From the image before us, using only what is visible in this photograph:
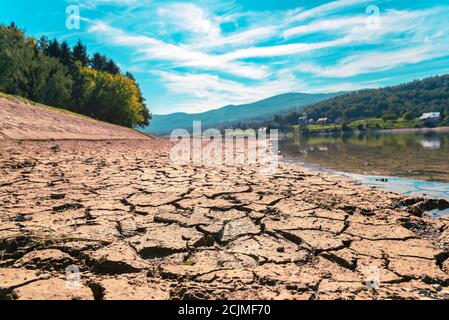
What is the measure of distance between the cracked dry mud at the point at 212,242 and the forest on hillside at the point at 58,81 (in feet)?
96.2

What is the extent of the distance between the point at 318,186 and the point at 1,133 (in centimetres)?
924

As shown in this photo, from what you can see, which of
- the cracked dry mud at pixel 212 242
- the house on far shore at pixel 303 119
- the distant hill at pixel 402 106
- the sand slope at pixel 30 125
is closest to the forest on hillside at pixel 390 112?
the distant hill at pixel 402 106

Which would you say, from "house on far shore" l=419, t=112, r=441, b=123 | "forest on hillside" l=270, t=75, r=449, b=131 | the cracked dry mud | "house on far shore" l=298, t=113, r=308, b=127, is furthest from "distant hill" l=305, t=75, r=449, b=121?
the cracked dry mud

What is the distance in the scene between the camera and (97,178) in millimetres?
5852

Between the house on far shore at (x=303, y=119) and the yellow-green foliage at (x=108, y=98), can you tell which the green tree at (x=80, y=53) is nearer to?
the yellow-green foliage at (x=108, y=98)

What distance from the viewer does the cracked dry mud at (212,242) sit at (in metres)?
2.16

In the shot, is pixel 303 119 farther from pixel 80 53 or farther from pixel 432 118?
pixel 80 53

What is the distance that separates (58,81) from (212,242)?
35500mm

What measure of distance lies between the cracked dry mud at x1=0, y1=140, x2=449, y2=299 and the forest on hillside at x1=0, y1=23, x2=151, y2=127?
1154 inches

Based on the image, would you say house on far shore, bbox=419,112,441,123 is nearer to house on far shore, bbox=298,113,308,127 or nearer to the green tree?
house on far shore, bbox=298,113,308,127

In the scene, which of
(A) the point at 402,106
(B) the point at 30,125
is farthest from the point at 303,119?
(B) the point at 30,125

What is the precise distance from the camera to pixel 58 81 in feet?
107

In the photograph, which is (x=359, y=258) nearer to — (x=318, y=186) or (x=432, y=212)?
(x=432, y=212)

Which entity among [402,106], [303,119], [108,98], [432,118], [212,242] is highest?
[402,106]
